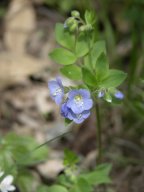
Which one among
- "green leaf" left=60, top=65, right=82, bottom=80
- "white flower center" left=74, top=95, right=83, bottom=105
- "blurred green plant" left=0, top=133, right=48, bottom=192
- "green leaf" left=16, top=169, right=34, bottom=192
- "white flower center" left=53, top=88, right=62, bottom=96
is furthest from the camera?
"green leaf" left=16, top=169, right=34, bottom=192

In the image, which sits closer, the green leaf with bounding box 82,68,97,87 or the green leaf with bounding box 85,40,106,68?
the green leaf with bounding box 82,68,97,87

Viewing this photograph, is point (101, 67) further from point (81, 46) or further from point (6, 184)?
point (6, 184)

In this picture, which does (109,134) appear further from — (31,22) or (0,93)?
(31,22)

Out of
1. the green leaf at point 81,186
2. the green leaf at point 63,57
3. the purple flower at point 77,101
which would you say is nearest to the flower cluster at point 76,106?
the purple flower at point 77,101

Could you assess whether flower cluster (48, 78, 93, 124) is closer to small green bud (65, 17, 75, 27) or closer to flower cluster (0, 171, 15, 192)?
small green bud (65, 17, 75, 27)

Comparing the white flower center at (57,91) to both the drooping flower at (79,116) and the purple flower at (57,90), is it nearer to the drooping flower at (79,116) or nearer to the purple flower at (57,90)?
the purple flower at (57,90)

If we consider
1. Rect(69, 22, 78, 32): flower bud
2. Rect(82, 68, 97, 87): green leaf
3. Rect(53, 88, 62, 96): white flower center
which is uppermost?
Rect(69, 22, 78, 32): flower bud

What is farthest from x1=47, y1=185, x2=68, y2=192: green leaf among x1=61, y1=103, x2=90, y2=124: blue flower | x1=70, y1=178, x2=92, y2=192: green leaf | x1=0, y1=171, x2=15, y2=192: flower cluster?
x1=61, y1=103, x2=90, y2=124: blue flower

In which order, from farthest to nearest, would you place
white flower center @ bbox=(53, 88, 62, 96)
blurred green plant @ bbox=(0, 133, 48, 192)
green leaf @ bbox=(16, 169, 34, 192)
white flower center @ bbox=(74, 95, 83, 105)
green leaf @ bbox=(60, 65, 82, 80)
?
green leaf @ bbox=(16, 169, 34, 192) → blurred green plant @ bbox=(0, 133, 48, 192) → green leaf @ bbox=(60, 65, 82, 80) → white flower center @ bbox=(53, 88, 62, 96) → white flower center @ bbox=(74, 95, 83, 105)
